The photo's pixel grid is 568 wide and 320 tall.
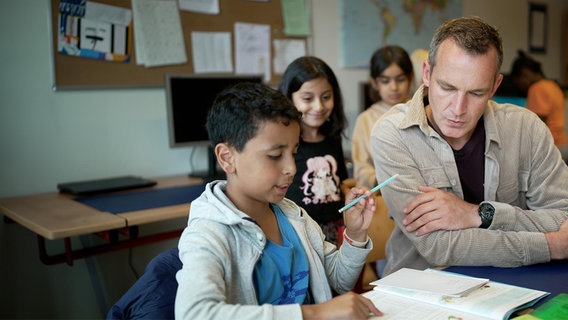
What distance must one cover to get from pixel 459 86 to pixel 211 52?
6.69 ft

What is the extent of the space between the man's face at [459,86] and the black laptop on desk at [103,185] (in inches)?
65.2

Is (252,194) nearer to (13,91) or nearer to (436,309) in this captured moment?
(436,309)

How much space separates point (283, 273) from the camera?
1.16 meters

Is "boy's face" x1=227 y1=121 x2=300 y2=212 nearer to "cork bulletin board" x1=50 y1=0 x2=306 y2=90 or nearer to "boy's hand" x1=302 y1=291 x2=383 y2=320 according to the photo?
"boy's hand" x1=302 y1=291 x2=383 y2=320

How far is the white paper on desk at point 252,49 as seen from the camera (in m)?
3.36

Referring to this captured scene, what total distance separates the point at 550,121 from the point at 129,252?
352 centimetres

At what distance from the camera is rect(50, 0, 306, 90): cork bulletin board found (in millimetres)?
2686

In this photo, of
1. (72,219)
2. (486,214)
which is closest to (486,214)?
(486,214)

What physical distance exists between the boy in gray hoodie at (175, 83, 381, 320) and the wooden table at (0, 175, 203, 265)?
0.98m

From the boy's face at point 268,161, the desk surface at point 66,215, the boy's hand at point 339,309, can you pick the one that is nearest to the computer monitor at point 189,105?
the desk surface at point 66,215

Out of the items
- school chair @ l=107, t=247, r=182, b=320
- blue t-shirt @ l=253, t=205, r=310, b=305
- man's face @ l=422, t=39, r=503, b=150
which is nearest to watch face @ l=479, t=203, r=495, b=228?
man's face @ l=422, t=39, r=503, b=150

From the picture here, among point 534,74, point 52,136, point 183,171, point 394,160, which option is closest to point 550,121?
point 534,74

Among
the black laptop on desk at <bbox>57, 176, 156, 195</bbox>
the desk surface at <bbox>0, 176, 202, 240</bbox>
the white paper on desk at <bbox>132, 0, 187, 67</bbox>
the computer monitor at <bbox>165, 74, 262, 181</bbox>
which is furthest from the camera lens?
the white paper on desk at <bbox>132, 0, 187, 67</bbox>

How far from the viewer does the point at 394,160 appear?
1578 millimetres
